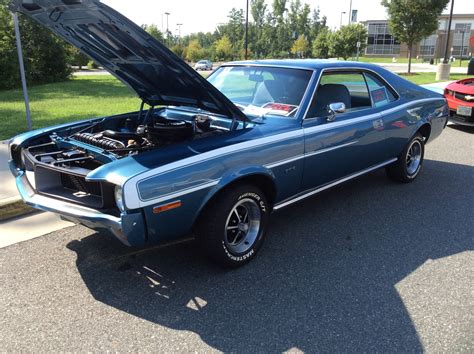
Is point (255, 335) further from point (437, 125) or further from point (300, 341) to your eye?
point (437, 125)

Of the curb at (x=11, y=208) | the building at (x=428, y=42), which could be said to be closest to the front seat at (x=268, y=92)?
the curb at (x=11, y=208)

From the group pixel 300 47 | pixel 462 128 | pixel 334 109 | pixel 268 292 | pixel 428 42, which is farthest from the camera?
pixel 428 42

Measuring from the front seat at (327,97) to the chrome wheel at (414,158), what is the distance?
5.52 ft

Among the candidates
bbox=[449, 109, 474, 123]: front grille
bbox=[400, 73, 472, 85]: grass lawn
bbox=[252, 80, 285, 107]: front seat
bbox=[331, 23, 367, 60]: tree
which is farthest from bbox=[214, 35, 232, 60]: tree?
bbox=[252, 80, 285, 107]: front seat

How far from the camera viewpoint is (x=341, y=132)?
13.6 ft

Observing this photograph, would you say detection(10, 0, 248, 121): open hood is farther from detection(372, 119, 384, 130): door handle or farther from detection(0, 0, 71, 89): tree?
detection(0, 0, 71, 89): tree

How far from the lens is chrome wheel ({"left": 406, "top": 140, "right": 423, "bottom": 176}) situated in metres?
5.64

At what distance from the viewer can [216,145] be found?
10.6 feet

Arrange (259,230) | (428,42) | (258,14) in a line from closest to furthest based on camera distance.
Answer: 1. (259,230)
2. (428,42)
3. (258,14)

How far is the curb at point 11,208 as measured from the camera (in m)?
4.34

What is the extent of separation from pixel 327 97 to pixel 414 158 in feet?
7.22

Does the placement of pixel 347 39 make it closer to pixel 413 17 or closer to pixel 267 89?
pixel 413 17

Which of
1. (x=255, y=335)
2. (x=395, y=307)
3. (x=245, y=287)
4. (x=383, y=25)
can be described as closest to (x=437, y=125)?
(x=395, y=307)

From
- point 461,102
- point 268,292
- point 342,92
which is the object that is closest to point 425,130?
point 342,92
